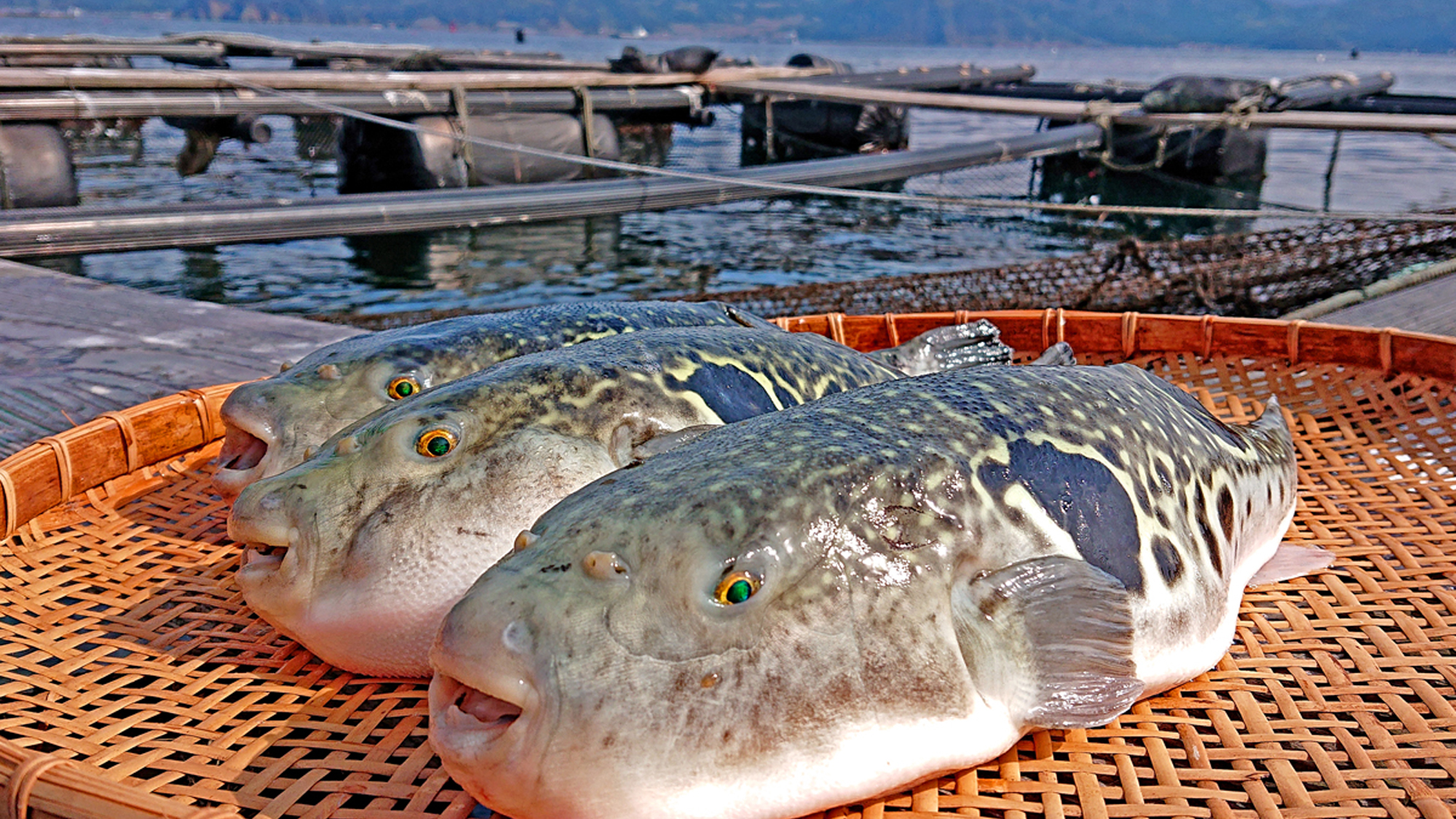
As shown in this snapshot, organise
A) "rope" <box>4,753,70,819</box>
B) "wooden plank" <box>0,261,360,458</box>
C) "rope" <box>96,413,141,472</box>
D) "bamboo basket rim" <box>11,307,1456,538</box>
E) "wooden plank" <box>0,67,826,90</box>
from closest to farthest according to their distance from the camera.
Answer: "rope" <box>4,753,70,819</box>, "bamboo basket rim" <box>11,307,1456,538</box>, "rope" <box>96,413,141,472</box>, "wooden plank" <box>0,261,360,458</box>, "wooden plank" <box>0,67,826,90</box>

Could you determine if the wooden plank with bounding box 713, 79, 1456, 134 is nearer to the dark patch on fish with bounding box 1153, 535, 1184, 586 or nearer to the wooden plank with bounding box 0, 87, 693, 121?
the wooden plank with bounding box 0, 87, 693, 121

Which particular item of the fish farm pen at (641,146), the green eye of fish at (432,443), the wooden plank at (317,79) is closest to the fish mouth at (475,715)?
the green eye of fish at (432,443)

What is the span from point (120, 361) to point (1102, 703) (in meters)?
4.04

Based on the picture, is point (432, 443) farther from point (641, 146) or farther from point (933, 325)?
point (641, 146)

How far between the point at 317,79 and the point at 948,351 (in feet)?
33.9

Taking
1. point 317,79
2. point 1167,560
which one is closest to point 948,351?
point 1167,560

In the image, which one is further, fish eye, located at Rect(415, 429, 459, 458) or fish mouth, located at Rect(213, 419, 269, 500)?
fish mouth, located at Rect(213, 419, 269, 500)

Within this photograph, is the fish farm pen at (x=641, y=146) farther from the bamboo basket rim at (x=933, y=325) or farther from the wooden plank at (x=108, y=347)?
the bamboo basket rim at (x=933, y=325)

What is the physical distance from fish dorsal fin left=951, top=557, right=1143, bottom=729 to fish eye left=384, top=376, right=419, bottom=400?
1420 millimetres

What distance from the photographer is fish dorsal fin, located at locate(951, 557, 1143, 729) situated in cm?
160

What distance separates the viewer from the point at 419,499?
6.64 feet

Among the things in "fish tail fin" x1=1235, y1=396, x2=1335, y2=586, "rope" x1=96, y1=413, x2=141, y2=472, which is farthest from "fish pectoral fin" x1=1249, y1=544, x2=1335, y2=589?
"rope" x1=96, y1=413, x2=141, y2=472

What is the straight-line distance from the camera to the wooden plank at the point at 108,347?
12.6 ft

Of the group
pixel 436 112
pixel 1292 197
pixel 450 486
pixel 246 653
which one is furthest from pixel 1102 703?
pixel 1292 197
